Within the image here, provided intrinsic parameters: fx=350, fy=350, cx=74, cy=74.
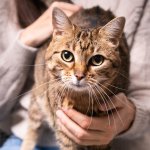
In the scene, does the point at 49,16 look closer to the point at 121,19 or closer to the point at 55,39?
the point at 55,39

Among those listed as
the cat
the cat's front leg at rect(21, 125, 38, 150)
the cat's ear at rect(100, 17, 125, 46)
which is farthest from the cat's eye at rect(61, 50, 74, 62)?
the cat's front leg at rect(21, 125, 38, 150)

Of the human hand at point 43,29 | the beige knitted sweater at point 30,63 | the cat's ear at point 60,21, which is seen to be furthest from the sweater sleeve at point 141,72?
the cat's ear at point 60,21

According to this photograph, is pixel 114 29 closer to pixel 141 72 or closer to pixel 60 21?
pixel 60 21

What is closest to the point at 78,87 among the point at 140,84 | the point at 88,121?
the point at 88,121

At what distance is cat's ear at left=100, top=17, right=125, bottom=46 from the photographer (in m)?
0.84

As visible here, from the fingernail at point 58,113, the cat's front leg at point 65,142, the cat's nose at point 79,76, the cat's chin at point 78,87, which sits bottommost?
the cat's front leg at point 65,142

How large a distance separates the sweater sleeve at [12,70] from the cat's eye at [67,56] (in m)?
0.32

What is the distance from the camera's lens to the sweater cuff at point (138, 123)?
3.40 ft

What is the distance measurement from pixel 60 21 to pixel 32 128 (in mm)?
484

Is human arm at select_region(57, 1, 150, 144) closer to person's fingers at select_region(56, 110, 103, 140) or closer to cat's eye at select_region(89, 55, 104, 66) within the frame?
person's fingers at select_region(56, 110, 103, 140)

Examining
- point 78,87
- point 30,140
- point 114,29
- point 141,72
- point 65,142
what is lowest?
point 30,140

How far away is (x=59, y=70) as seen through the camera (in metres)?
0.88

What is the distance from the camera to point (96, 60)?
2.79 feet

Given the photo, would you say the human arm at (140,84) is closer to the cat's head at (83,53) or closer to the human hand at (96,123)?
the human hand at (96,123)
